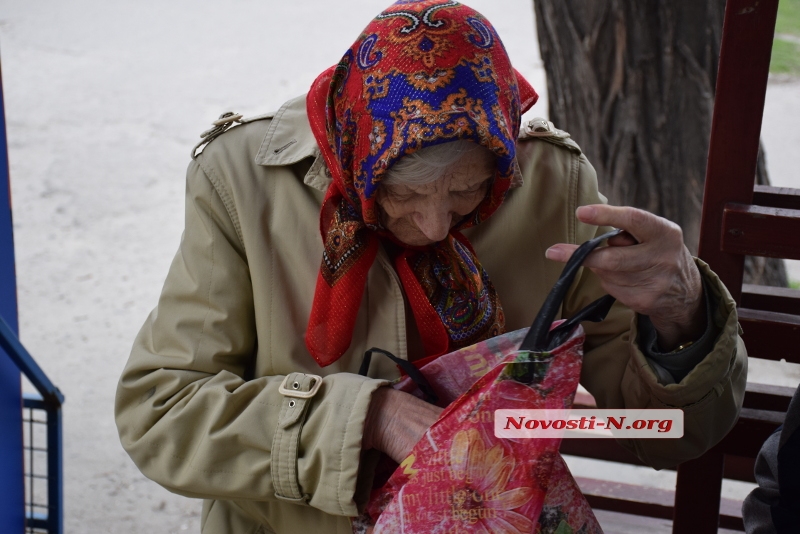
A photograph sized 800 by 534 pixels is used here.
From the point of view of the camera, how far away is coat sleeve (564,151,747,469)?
1.39m

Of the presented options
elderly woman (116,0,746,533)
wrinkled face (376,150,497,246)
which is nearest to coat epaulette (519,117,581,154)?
elderly woman (116,0,746,533)

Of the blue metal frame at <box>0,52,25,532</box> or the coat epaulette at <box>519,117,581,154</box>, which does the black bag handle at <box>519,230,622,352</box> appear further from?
the blue metal frame at <box>0,52,25,532</box>

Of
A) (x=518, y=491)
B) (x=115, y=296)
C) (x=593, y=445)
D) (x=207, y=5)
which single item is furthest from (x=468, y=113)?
(x=207, y=5)

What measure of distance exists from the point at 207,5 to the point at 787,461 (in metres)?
9.05

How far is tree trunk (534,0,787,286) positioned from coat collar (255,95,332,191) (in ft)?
5.05

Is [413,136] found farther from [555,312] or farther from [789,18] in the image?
[789,18]

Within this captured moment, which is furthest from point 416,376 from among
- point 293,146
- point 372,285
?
point 293,146

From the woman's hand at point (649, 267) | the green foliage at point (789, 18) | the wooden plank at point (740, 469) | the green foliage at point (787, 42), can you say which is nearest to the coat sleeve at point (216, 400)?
the woman's hand at point (649, 267)

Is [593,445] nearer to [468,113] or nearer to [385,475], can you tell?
[385,475]

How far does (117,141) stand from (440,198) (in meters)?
5.21

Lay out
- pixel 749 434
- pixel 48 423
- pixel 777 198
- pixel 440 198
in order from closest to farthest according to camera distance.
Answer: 1. pixel 440 198
2. pixel 777 198
3. pixel 749 434
4. pixel 48 423

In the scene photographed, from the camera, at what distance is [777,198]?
5.65 ft

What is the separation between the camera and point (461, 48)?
1.40 metres

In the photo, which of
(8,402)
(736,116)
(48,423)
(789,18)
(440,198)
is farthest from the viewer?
(789,18)
